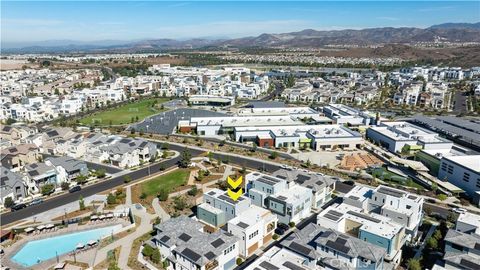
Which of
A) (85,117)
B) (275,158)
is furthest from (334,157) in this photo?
(85,117)

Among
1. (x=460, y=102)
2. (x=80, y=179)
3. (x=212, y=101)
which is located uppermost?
(x=212, y=101)

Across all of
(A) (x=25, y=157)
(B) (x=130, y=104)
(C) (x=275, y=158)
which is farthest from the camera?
(B) (x=130, y=104)

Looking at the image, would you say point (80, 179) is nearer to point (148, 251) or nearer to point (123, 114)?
point (148, 251)

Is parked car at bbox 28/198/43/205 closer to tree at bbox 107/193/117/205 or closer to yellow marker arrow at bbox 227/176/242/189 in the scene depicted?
tree at bbox 107/193/117/205

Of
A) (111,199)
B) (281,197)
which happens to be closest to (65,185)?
(111,199)

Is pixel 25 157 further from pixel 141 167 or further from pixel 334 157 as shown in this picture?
pixel 334 157

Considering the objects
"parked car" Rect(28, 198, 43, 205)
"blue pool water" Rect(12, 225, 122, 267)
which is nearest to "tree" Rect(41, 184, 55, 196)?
"parked car" Rect(28, 198, 43, 205)
